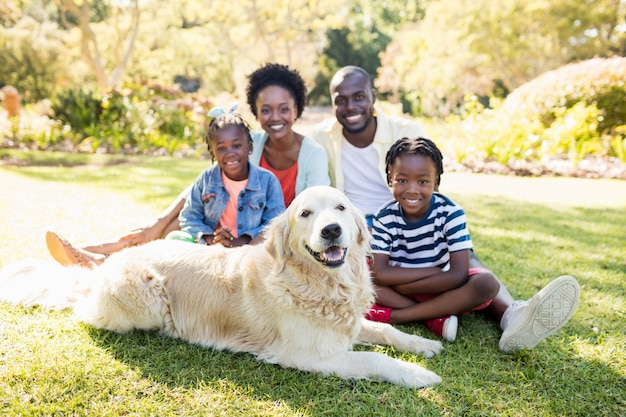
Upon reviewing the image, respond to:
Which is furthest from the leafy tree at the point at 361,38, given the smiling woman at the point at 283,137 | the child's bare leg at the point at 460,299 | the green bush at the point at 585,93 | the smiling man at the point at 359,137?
the child's bare leg at the point at 460,299

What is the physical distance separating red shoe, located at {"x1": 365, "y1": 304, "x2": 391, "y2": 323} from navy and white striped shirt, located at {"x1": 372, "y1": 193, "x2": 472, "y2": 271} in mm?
354

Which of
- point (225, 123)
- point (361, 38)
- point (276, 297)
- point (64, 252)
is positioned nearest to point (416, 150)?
point (276, 297)

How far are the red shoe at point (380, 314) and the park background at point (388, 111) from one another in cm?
23

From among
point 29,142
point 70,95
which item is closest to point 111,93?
point 70,95

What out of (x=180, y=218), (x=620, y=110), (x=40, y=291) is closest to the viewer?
(x=40, y=291)

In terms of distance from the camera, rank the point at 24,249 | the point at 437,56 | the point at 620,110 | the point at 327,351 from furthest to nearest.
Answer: the point at 437,56
the point at 620,110
the point at 24,249
the point at 327,351

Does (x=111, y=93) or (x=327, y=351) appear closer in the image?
(x=327, y=351)

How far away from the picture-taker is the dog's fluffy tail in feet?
10.4

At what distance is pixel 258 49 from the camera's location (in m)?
23.8

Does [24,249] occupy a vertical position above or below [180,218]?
below

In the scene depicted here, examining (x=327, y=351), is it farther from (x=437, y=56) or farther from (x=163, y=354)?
(x=437, y=56)

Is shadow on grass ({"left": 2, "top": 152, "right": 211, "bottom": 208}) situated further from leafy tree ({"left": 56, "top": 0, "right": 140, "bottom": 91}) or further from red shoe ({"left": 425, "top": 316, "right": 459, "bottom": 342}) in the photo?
leafy tree ({"left": 56, "top": 0, "right": 140, "bottom": 91})

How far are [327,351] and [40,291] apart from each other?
84.9 inches

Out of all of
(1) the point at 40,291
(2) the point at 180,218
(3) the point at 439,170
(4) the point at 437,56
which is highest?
(4) the point at 437,56
